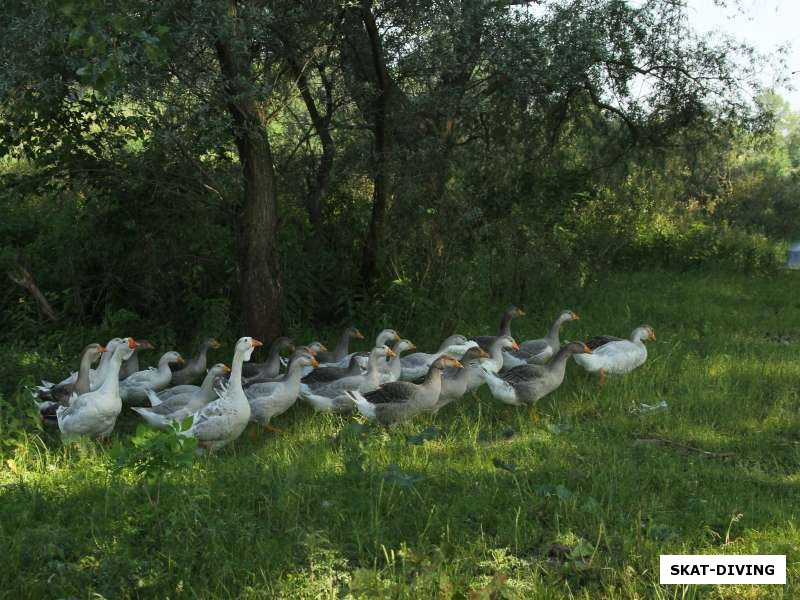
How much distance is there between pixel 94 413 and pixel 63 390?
1605 mm

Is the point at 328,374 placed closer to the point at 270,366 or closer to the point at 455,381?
the point at 270,366

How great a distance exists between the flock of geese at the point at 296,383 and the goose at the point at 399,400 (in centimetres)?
1

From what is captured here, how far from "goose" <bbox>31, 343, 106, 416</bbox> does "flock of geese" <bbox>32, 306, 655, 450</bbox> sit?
11 mm

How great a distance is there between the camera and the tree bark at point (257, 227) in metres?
10.9

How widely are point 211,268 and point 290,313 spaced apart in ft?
4.64

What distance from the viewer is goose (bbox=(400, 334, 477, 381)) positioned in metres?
11.1

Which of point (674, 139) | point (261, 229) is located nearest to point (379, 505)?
point (261, 229)

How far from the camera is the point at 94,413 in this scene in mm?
8352

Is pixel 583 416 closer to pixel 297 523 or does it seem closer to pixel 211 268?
pixel 297 523

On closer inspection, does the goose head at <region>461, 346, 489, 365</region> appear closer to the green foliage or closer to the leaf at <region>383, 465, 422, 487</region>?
the leaf at <region>383, 465, 422, 487</region>

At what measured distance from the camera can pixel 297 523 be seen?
19.8ft

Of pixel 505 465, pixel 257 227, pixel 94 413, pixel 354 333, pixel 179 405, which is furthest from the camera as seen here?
pixel 354 333

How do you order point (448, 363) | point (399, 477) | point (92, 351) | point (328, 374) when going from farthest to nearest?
point (328, 374) → point (92, 351) → point (448, 363) → point (399, 477)

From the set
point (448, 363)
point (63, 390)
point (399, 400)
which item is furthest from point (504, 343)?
point (63, 390)
